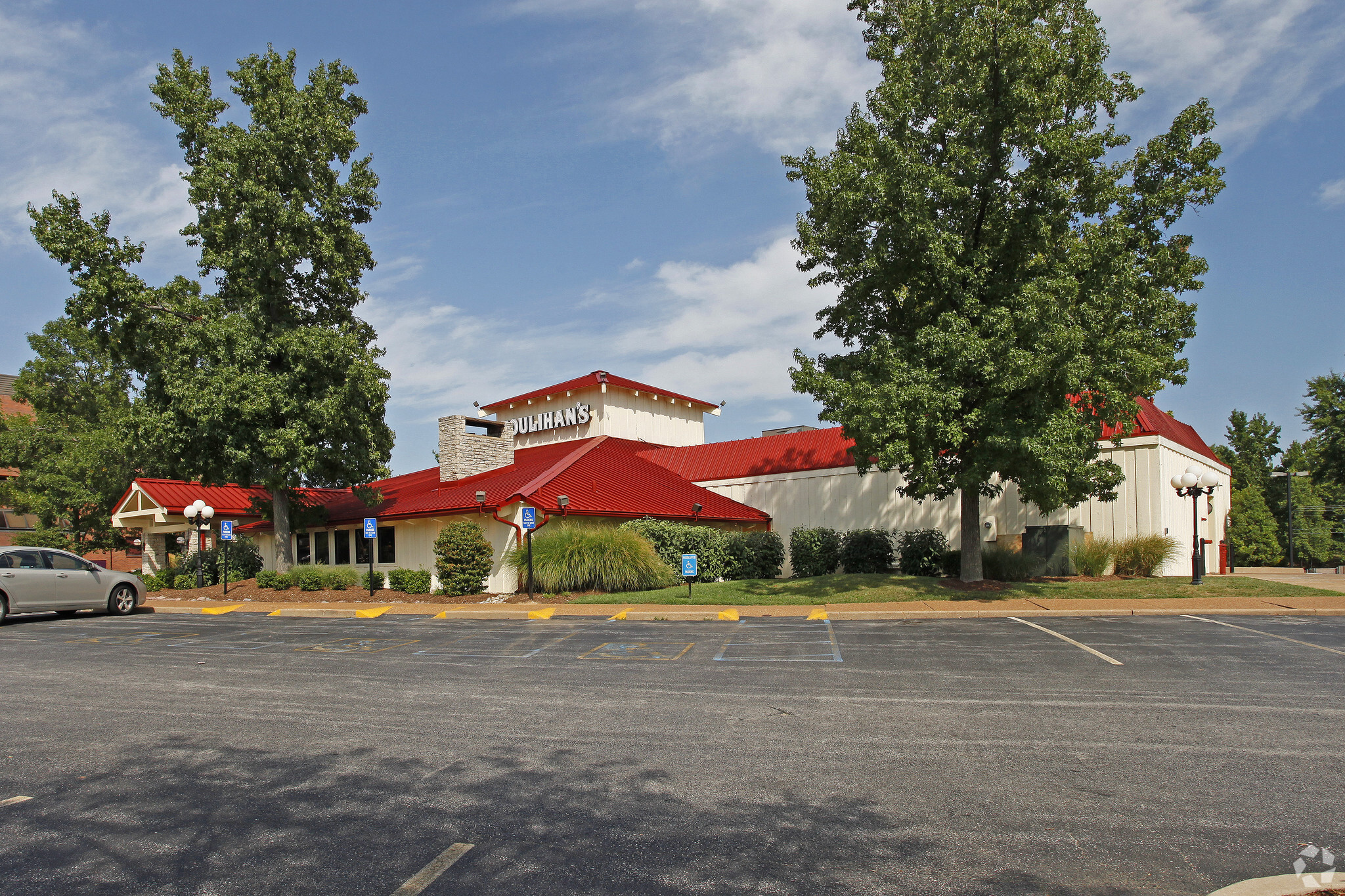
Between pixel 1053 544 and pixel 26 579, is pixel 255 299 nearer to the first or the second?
pixel 26 579

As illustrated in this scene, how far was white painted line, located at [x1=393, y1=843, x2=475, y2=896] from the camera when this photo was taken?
12.7 ft

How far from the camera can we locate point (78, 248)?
24547 millimetres

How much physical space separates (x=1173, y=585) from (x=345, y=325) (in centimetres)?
2457

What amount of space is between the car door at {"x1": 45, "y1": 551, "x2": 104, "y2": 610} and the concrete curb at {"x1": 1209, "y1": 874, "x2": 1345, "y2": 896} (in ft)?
69.5

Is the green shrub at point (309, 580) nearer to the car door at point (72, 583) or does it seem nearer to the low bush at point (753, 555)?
the car door at point (72, 583)

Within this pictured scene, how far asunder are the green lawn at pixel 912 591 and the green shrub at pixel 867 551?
373cm

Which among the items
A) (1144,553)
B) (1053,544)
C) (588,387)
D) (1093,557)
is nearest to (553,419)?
(588,387)

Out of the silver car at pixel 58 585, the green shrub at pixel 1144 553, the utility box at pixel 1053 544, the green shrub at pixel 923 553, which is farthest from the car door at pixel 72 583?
the green shrub at pixel 1144 553

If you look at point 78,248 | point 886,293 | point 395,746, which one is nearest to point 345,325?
point 78,248

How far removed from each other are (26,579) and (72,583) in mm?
1002

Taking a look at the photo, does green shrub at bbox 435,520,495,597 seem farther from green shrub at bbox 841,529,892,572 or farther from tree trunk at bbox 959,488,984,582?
tree trunk at bbox 959,488,984,582

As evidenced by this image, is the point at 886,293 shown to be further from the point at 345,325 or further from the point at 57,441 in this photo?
the point at 57,441

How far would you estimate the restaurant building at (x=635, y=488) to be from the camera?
23750 mm

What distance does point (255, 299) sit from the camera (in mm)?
25656
